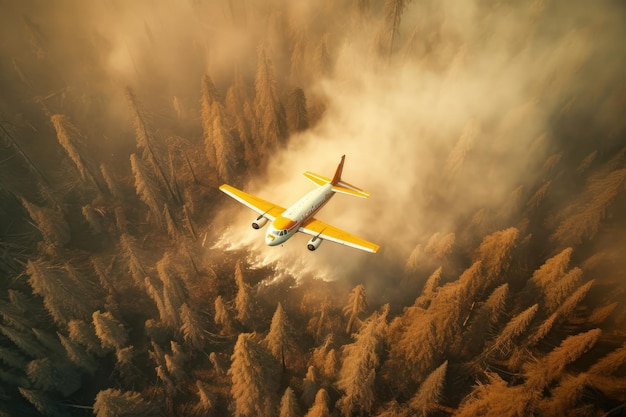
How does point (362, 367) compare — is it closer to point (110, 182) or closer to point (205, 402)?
point (205, 402)

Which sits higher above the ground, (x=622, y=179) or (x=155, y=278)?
(x=622, y=179)

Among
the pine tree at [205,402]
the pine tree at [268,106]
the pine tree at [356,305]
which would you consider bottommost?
the pine tree at [205,402]

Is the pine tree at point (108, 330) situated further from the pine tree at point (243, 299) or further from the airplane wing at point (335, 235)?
the airplane wing at point (335, 235)

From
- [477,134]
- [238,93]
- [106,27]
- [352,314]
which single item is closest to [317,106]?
[238,93]

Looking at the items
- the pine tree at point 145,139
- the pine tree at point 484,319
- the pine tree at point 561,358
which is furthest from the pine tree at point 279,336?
the pine tree at point 145,139

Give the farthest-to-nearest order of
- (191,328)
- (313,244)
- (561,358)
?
1. (313,244)
2. (191,328)
3. (561,358)

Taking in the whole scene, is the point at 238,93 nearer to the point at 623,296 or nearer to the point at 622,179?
the point at 622,179

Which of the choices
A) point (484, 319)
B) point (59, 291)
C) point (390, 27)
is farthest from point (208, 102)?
point (484, 319)
